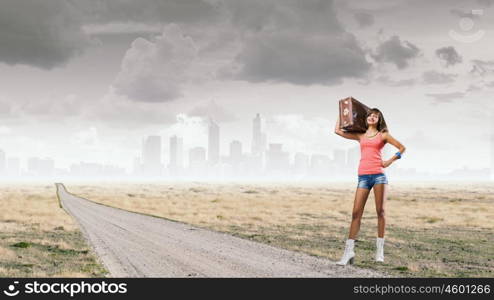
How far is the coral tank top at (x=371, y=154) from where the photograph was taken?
892cm

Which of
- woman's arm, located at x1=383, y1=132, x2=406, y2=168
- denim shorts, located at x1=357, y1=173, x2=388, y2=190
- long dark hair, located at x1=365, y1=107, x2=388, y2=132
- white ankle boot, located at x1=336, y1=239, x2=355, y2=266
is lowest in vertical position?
white ankle boot, located at x1=336, y1=239, x2=355, y2=266

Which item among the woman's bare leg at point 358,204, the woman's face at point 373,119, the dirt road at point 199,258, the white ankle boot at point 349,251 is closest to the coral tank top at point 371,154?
the woman's face at point 373,119

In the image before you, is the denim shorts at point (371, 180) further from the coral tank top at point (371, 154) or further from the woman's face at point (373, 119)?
the woman's face at point (373, 119)

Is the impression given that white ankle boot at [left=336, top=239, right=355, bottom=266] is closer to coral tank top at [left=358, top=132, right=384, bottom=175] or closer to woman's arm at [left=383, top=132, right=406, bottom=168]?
coral tank top at [left=358, top=132, right=384, bottom=175]

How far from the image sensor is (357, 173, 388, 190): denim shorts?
9117mm

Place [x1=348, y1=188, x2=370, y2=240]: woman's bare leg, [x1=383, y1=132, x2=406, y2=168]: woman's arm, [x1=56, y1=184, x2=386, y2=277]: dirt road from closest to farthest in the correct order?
[x1=383, y1=132, x2=406, y2=168]: woman's arm
[x1=348, y1=188, x2=370, y2=240]: woman's bare leg
[x1=56, y1=184, x2=386, y2=277]: dirt road

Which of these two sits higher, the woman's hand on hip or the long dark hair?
the long dark hair

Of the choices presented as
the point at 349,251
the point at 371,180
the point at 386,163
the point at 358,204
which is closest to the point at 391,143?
the point at 386,163

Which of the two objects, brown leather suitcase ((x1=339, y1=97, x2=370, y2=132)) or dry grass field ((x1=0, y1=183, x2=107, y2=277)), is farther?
dry grass field ((x1=0, y1=183, x2=107, y2=277))

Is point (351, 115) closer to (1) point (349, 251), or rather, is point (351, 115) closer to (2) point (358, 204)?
(2) point (358, 204)

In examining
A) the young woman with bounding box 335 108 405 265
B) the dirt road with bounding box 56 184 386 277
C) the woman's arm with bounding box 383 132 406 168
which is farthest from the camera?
the dirt road with bounding box 56 184 386 277

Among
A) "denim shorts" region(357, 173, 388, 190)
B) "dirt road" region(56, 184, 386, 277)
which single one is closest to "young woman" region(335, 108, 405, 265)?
"denim shorts" region(357, 173, 388, 190)

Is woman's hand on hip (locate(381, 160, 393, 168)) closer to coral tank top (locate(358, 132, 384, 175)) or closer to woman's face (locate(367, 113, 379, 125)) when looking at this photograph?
coral tank top (locate(358, 132, 384, 175))

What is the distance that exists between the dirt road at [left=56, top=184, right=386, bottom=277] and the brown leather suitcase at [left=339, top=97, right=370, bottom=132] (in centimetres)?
390
